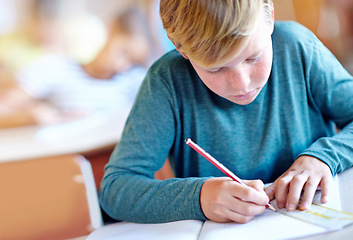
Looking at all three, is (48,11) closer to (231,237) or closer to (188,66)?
(188,66)

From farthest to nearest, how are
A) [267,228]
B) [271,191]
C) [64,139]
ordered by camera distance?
1. [64,139]
2. [271,191]
3. [267,228]

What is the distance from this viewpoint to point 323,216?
0.54m

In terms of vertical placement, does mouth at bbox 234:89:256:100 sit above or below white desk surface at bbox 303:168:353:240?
above

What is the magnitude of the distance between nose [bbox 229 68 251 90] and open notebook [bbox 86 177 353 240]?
0.18 meters

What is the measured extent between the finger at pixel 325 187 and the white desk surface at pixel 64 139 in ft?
2.39

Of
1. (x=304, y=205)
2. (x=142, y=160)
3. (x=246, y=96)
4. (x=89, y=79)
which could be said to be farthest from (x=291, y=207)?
(x=89, y=79)

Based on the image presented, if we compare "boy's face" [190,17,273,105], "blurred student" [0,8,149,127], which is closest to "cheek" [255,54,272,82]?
"boy's face" [190,17,273,105]

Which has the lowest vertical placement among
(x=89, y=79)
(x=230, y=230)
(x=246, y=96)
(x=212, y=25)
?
(x=89, y=79)

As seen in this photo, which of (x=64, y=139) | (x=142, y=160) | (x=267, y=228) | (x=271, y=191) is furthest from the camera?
(x=64, y=139)

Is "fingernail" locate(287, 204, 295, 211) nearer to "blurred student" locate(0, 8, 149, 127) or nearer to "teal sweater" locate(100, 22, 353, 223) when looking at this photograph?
"teal sweater" locate(100, 22, 353, 223)

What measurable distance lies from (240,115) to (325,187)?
0.23m

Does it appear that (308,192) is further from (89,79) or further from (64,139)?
(89,79)

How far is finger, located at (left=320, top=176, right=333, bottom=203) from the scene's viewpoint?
0.60 meters

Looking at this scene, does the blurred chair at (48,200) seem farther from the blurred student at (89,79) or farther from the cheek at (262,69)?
the blurred student at (89,79)
